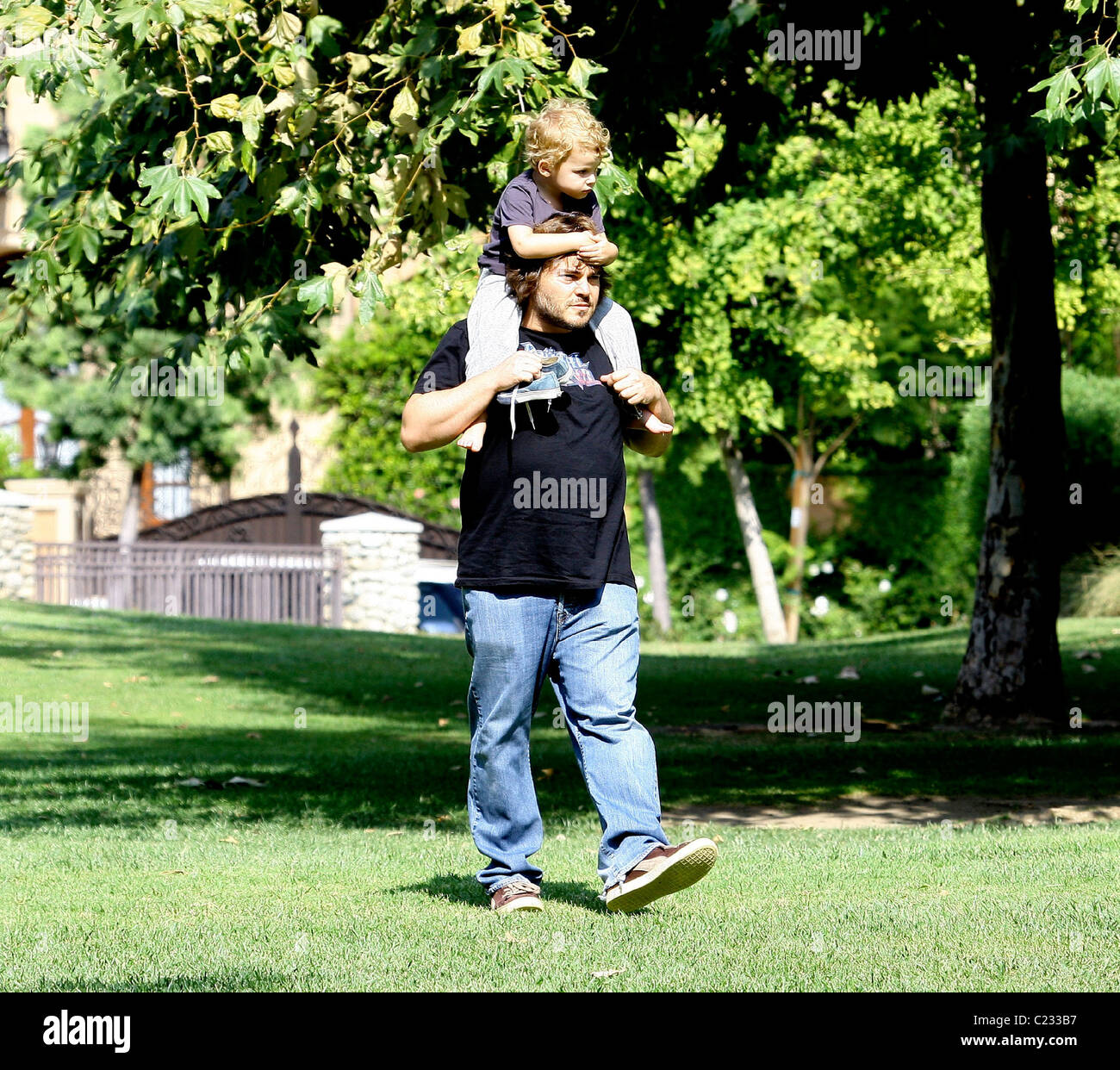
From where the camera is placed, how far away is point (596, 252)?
14.9 ft

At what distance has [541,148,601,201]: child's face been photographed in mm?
4570

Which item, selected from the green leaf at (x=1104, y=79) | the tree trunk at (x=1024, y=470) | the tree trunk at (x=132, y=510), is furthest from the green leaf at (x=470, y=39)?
the tree trunk at (x=132, y=510)

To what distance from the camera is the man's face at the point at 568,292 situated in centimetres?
457

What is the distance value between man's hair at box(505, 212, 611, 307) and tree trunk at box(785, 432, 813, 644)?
21.7 meters

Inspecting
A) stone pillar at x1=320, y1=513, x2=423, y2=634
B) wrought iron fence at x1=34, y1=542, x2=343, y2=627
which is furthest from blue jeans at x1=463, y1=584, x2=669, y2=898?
wrought iron fence at x1=34, y1=542, x2=343, y2=627

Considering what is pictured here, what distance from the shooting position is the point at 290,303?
6.78 metres

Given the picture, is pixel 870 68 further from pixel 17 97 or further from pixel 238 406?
pixel 17 97

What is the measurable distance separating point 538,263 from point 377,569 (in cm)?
1806

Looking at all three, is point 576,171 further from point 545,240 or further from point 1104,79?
point 1104,79

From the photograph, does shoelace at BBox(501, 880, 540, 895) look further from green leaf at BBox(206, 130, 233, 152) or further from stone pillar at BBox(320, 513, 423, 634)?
stone pillar at BBox(320, 513, 423, 634)

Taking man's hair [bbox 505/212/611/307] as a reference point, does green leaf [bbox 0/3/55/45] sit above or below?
above

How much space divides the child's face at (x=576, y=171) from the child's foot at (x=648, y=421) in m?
0.64

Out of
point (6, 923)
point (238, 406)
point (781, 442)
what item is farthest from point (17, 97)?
point (6, 923)

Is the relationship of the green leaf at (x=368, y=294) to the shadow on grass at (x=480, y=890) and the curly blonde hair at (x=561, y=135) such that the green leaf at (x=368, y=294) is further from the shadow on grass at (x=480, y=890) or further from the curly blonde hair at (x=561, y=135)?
the shadow on grass at (x=480, y=890)
